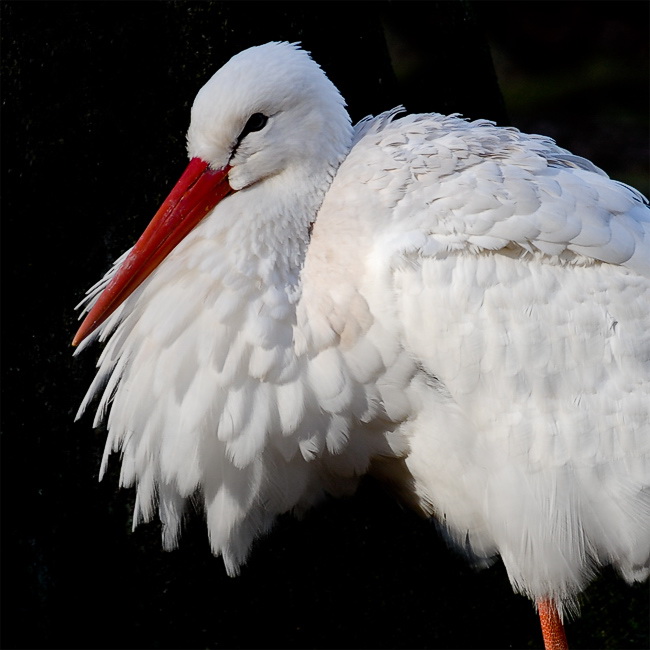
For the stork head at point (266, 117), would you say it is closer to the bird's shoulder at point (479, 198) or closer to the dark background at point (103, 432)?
the bird's shoulder at point (479, 198)

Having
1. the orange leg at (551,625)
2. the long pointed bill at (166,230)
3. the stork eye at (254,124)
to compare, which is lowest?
the orange leg at (551,625)

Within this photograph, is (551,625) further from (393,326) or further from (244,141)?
(244,141)

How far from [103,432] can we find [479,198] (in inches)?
57.6

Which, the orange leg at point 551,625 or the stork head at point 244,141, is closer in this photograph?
the stork head at point 244,141

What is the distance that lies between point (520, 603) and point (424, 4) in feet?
7.74

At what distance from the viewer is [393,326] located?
2.36 m

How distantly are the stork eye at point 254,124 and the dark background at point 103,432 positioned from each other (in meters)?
0.53

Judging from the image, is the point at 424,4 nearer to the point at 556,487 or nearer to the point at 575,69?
the point at 556,487

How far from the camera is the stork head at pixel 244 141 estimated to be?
247 centimetres

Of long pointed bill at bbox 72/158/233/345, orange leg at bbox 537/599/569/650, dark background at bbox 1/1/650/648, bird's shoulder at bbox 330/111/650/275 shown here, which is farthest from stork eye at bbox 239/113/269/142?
orange leg at bbox 537/599/569/650

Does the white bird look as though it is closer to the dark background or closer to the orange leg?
the orange leg

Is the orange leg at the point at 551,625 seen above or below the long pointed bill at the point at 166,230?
below

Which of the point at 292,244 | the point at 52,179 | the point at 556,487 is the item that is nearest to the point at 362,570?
the point at 556,487

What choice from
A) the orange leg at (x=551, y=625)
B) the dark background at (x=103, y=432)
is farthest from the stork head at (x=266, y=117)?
the orange leg at (x=551, y=625)
